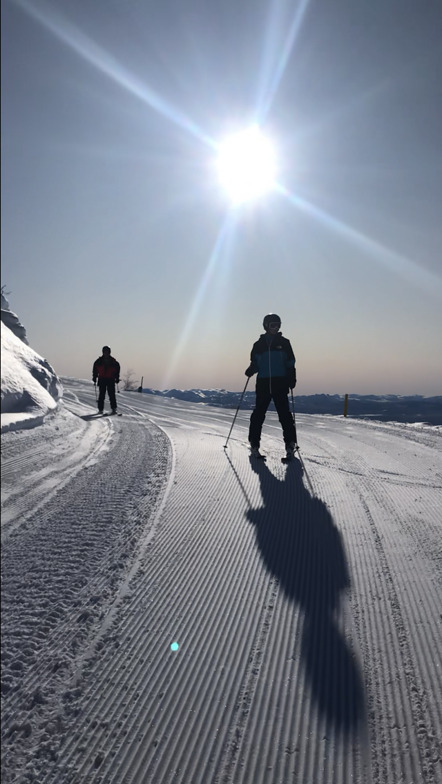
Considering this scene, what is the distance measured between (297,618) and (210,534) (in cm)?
106

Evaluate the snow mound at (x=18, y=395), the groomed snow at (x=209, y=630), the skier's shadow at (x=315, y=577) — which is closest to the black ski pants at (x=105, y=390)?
the snow mound at (x=18, y=395)

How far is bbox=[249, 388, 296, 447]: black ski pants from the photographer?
6271 mm

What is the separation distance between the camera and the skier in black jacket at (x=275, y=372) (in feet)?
20.7

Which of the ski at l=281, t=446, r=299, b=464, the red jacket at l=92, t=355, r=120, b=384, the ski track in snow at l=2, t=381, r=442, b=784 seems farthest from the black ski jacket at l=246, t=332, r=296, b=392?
the red jacket at l=92, t=355, r=120, b=384

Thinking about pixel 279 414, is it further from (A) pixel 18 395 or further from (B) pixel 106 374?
(B) pixel 106 374

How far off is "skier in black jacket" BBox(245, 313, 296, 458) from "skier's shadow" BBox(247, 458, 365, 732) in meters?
1.71

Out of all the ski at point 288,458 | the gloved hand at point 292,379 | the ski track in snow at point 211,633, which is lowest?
the ski track in snow at point 211,633

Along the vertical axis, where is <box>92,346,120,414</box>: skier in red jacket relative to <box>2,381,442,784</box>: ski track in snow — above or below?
above

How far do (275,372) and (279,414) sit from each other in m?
0.66

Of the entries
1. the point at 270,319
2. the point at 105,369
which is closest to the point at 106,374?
the point at 105,369

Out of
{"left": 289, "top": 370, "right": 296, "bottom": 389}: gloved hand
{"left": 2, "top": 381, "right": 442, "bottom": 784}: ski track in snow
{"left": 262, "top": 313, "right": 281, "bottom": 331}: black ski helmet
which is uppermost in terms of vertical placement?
{"left": 262, "top": 313, "right": 281, "bottom": 331}: black ski helmet

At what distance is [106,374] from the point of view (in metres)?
11.5

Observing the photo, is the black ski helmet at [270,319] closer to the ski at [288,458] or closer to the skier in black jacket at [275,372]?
the skier in black jacket at [275,372]

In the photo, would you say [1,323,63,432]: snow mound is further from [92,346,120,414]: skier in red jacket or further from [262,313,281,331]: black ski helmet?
[92,346,120,414]: skier in red jacket
